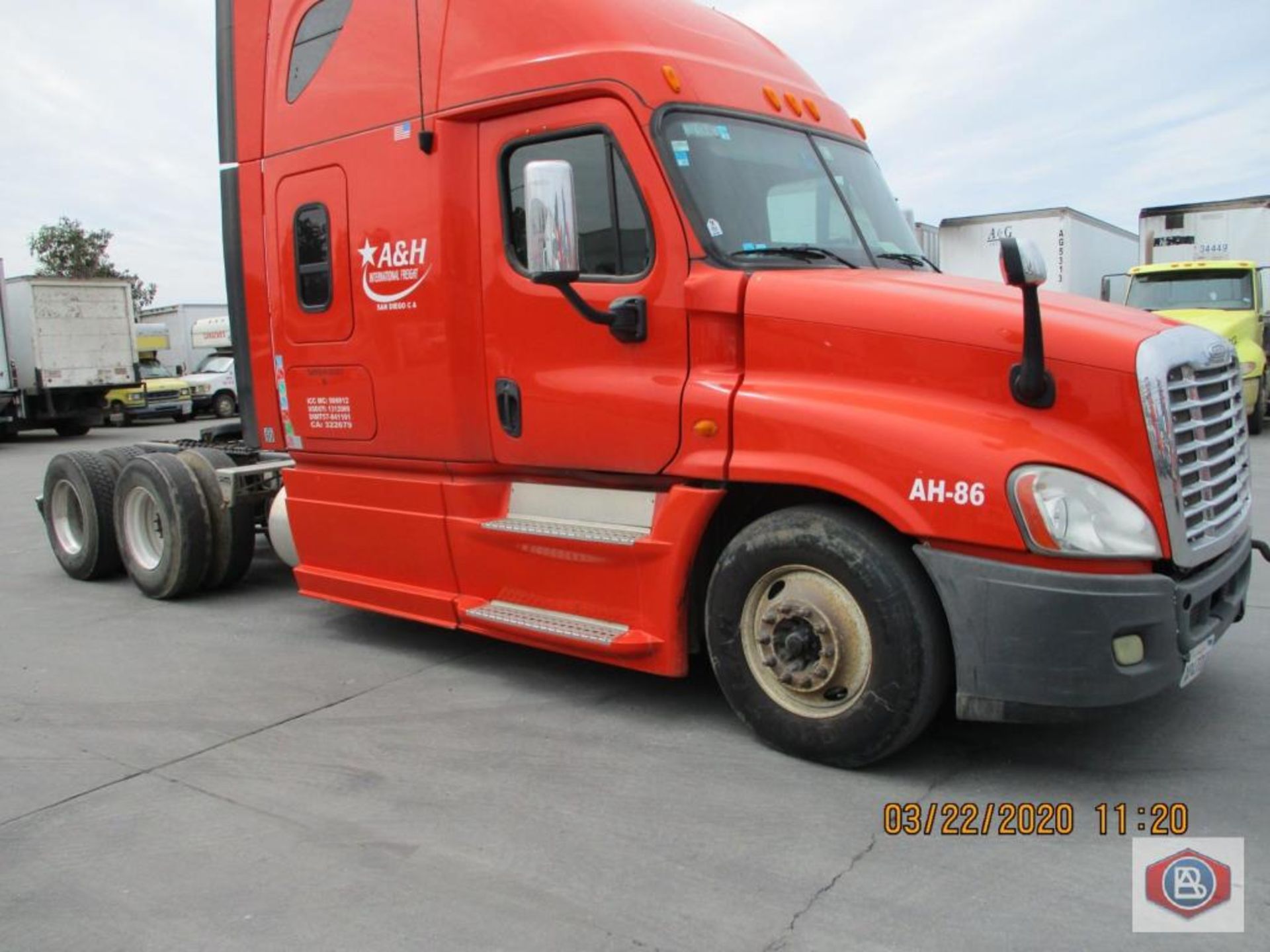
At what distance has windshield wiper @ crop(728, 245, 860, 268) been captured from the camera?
456cm

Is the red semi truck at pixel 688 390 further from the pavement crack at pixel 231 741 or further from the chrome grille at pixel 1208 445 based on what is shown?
the pavement crack at pixel 231 741

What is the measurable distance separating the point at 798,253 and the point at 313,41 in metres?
3.11

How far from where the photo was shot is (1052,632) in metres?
3.73

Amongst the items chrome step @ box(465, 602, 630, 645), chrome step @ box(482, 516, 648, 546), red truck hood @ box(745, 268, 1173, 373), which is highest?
red truck hood @ box(745, 268, 1173, 373)

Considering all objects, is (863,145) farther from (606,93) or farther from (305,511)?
(305,511)

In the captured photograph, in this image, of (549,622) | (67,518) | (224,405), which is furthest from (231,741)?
(224,405)

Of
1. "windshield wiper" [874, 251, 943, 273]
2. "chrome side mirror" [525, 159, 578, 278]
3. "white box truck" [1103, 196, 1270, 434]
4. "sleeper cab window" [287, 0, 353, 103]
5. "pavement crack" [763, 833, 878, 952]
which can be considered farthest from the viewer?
"white box truck" [1103, 196, 1270, 434]

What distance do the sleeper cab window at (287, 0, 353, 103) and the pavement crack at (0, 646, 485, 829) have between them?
10.5 ft

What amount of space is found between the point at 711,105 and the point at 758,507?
178 cm

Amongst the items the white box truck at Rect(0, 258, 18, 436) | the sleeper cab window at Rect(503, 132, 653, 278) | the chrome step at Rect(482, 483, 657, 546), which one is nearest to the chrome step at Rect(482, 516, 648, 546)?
the chrome step at Rect(482, 483, 657, 546)

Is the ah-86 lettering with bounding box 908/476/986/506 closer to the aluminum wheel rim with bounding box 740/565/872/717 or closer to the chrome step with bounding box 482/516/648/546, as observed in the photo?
the aluminum wheel rim with bounding box 740/565/872/717

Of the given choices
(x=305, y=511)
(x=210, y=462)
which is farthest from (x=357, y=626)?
(x=210, y=462)

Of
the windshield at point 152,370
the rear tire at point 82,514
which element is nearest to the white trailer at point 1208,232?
the rear tire at point 82,514
